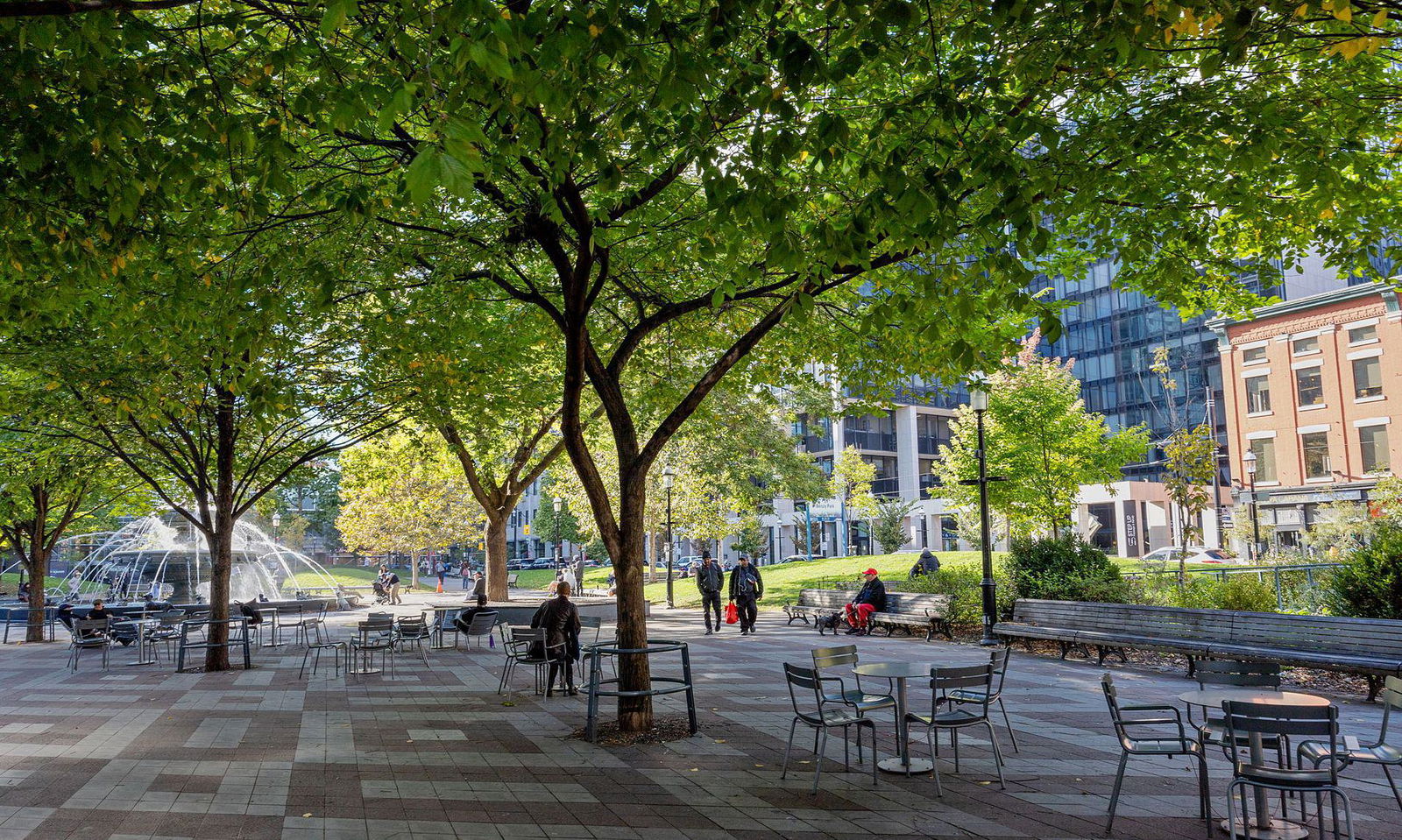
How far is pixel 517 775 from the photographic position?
805cm

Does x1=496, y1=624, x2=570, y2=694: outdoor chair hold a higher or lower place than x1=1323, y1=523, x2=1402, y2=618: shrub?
lower

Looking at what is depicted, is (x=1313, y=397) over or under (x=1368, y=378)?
under

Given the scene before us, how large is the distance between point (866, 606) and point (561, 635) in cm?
896

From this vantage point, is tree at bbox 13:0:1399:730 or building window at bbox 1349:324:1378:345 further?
building window at bbox 1349:324:1378:345

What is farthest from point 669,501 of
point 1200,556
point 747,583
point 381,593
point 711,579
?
point 1200,556

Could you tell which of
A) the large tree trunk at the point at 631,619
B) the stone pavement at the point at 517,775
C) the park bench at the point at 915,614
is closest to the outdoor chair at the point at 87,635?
the stone pavement at the point at 517,775

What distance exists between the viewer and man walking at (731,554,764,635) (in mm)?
21297

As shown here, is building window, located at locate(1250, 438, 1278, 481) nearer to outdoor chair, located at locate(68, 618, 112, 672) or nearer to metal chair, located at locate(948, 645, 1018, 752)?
metal chair, located at locate(948, 645, 1018, 752)

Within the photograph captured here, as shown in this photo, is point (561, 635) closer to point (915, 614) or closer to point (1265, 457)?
point (915, 614)

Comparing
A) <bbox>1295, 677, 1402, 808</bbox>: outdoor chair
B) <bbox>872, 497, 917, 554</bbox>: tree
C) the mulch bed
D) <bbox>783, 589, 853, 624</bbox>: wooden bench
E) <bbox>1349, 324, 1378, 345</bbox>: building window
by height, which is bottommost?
the mulch bed

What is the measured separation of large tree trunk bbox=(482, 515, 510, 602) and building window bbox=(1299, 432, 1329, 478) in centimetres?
3554

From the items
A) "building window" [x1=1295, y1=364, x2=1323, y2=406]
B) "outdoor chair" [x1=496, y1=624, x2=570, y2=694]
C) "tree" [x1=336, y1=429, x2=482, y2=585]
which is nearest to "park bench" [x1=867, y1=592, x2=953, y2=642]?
"outdoor chair" [x1=496, y1=624, x2=570, y2=694]

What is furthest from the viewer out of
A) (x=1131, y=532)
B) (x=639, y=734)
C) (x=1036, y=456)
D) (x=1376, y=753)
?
(x=1131, y=532)

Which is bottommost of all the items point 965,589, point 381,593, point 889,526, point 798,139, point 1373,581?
point 381,593
